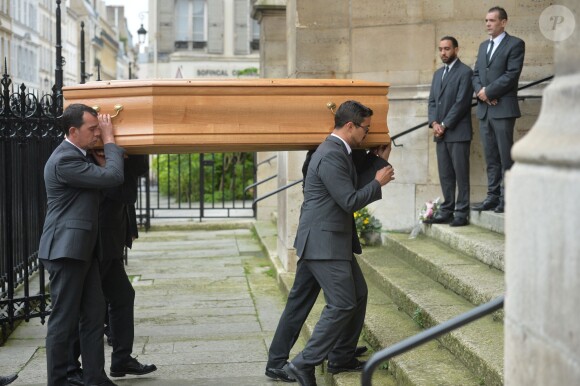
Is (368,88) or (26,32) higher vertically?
(26,32)

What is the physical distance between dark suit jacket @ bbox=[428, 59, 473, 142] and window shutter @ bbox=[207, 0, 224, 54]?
3146cm

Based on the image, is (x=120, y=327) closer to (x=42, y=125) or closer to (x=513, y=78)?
(x=42, y=125)

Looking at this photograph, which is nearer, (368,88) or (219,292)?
(368,88)

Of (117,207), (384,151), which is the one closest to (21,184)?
(117,207)

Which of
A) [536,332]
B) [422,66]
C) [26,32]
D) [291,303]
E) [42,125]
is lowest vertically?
[291,303]

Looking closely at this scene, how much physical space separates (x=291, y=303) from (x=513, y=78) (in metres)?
3.50

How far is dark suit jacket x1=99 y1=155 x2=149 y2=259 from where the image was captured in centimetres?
667

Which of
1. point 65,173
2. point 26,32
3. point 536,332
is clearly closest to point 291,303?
point 65,173

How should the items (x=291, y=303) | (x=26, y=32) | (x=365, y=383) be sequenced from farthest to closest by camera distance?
(x=26, y=32) → (x=291, y=303) → (x=365, y=383)

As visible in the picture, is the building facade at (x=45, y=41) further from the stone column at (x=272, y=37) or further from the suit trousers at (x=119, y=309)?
the suit trousers at (x=119, y=309)

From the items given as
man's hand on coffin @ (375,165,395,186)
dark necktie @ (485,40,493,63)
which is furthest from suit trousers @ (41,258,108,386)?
dark necktie @ (485,40,493,63)

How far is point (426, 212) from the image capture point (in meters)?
9.67

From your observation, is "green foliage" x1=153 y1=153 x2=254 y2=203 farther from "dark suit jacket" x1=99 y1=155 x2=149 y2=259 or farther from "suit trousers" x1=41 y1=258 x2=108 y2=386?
"suit trousers" x1=41 y1=258 x2=108 y2=386

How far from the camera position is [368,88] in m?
6.20
